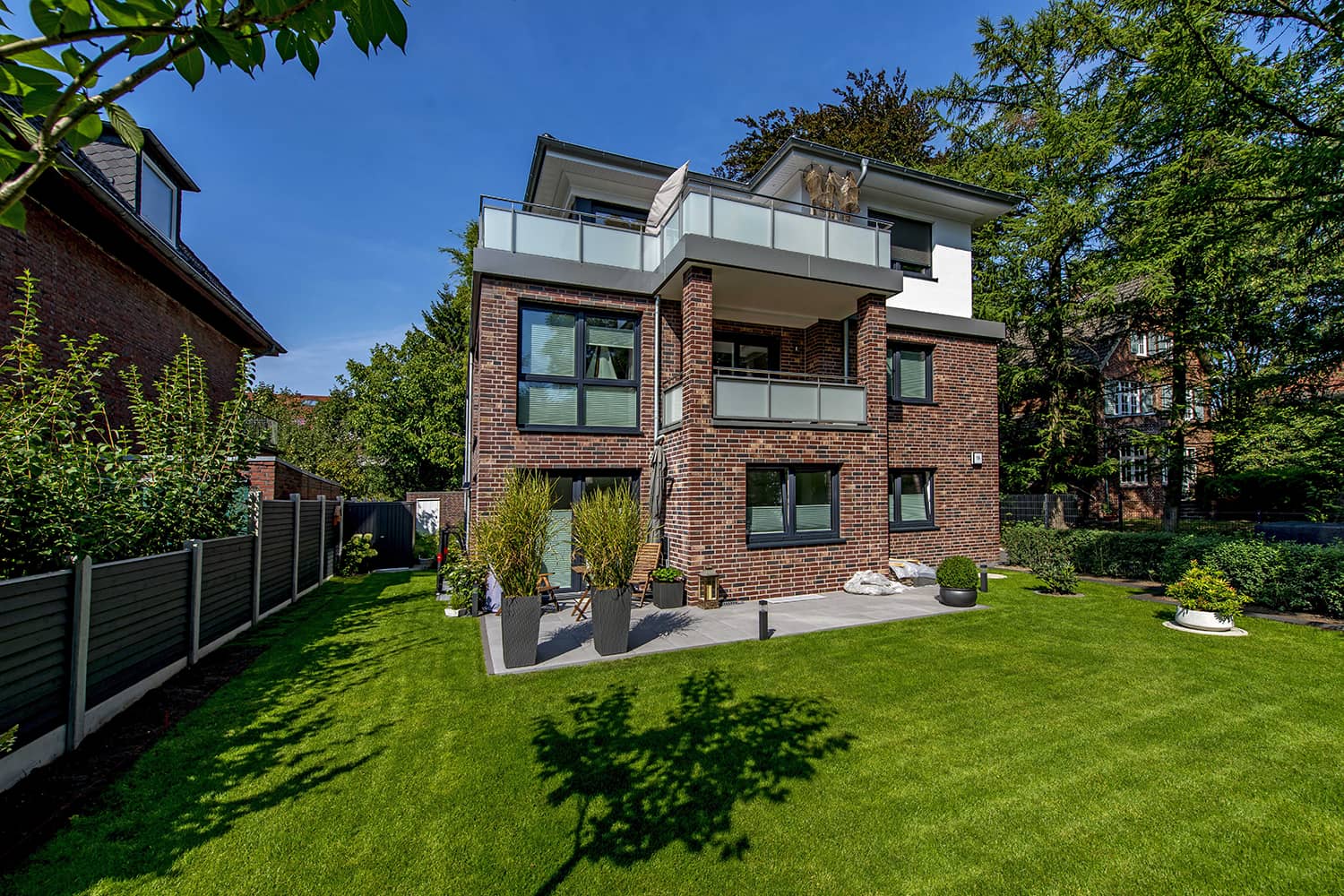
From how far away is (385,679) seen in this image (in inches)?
242

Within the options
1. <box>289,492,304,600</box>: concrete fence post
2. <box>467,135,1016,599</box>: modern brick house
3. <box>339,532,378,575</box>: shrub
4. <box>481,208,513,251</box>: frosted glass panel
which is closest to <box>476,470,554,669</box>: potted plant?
<box>467,135,1016,599</box>: modern brick house

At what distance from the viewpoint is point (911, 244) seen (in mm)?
13875

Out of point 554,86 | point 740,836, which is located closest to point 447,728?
point 740,836

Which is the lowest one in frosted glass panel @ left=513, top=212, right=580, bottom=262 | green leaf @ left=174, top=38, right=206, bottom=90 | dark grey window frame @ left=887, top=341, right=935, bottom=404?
green leaf @ left=174, top=38, right=206, bottom=90

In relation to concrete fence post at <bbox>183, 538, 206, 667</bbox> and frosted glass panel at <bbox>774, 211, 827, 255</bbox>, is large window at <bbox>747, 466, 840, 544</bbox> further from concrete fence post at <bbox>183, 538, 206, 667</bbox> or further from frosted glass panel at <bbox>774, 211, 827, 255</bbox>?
concrete fence post at <bbox>183, 538, 206, 667</bbox>

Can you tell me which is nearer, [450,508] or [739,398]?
[739,398]

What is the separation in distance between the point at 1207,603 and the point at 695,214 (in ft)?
32.4

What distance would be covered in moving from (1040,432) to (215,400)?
2346cm

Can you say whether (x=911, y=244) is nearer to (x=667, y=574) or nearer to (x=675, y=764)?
(x=667, y=574)

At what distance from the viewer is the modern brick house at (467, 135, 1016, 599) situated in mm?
10000

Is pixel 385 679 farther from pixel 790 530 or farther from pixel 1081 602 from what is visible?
pixel 1081 602

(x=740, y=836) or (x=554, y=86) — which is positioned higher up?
(x=554, y=86)

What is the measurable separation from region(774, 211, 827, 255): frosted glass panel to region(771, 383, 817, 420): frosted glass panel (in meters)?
2.63

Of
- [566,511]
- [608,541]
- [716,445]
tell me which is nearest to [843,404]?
[716,445]
